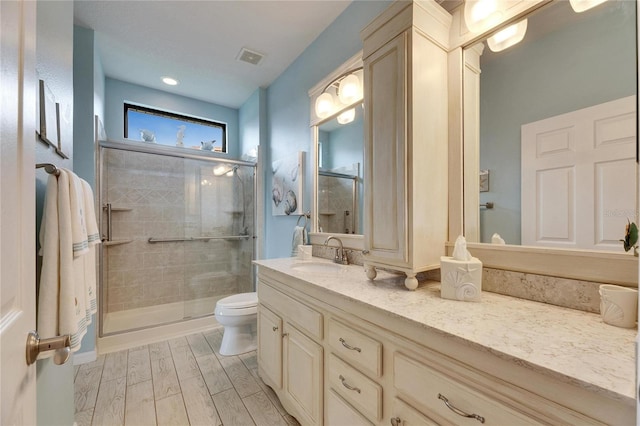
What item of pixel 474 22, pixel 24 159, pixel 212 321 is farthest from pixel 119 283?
pixel 474 22

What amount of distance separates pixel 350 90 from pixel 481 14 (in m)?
0.86

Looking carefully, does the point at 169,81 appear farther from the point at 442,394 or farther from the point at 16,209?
the point at 442,394

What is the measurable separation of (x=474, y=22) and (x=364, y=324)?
1.44 meters

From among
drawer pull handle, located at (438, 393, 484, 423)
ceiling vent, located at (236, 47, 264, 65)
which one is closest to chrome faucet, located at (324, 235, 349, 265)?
drawer pull handle, located at (438, 393, 484, 423)

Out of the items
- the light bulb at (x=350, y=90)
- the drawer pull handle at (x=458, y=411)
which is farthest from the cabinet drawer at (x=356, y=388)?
the light bulb at (x=350, y=90)

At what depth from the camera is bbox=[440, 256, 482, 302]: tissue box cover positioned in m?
1.03

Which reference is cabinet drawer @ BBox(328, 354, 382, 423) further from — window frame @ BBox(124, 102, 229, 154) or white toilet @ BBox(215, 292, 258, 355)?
window frame @ BBox(124, 102, 229, 154)

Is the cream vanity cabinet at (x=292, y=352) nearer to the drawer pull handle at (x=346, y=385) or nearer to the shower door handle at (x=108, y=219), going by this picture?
the drawer pull handle at (x=346, y=385)

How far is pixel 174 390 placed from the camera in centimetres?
181

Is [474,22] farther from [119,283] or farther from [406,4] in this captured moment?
[119,283]

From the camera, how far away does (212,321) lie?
2.91 metres

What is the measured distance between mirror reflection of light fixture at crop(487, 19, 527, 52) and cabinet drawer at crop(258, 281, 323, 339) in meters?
1.49

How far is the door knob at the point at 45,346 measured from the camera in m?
0.56

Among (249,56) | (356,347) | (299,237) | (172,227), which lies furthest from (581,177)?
(172,227)
